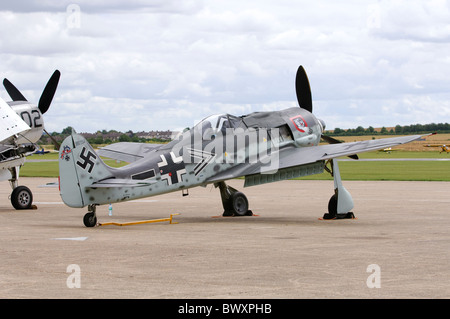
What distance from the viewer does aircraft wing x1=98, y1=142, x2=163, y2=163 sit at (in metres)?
23.3

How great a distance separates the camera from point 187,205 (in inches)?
1008

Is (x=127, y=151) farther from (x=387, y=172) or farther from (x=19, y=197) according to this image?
(x=387, y=172)

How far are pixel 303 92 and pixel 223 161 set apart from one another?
182 inches

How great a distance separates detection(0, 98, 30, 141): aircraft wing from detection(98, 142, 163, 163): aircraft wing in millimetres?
4392

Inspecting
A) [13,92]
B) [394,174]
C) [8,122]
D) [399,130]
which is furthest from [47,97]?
[399,130]

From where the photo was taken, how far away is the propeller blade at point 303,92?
73.5 ft

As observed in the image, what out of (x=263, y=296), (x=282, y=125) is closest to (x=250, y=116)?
(x=282, y=125)

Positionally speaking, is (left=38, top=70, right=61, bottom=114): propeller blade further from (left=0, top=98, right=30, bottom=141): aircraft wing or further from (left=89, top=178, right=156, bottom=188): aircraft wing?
(left=89, top=178, right=156, bottom=188): aircraft wing

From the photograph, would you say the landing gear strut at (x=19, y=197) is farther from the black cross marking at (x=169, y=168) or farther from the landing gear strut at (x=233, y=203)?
the black cross marking at (x=169, y=168)

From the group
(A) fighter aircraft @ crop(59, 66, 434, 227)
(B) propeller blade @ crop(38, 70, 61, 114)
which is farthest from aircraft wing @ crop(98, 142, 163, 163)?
(A) fighter aircraft @ crop(59, 66, 434, 227)

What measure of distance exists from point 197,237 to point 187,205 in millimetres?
9935
